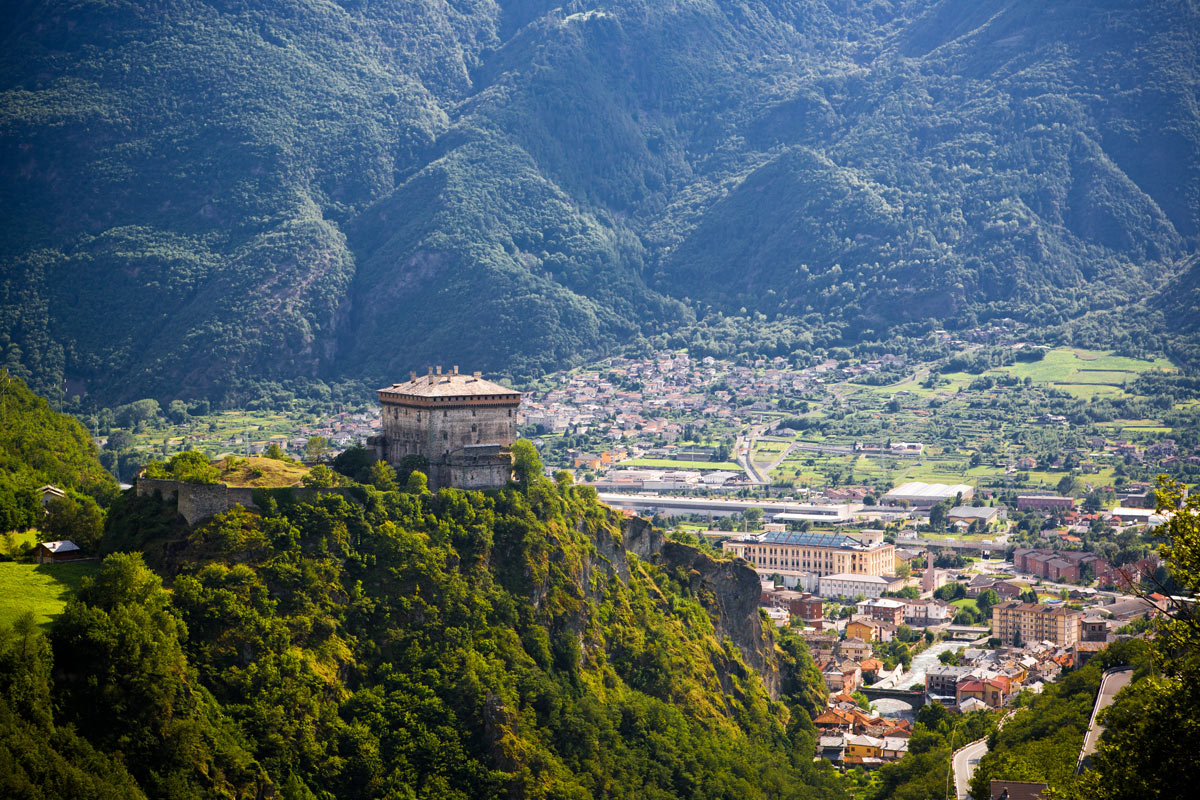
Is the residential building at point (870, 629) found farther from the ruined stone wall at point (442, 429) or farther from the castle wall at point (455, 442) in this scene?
the castle wall at point (455, 442)

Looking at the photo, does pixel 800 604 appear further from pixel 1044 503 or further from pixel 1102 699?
pixel 1102 699

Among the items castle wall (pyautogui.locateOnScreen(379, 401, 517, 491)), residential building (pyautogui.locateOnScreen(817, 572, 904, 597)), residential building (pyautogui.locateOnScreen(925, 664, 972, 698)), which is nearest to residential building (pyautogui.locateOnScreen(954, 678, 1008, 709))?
residential building (pyautogui.locateOnScreen(925, 664, 972, 698))

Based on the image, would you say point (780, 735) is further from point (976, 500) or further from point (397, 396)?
point (976, 500)

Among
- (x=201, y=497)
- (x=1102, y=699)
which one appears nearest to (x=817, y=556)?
(x=1102, y=699)

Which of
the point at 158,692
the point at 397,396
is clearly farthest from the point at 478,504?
the point at 158,692

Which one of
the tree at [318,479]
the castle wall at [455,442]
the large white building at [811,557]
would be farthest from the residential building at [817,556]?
the tree at [318,479]

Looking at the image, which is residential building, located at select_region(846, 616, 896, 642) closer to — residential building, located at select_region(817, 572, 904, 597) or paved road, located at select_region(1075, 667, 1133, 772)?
residential building, located at select_region(817, 572, 904, 597)
